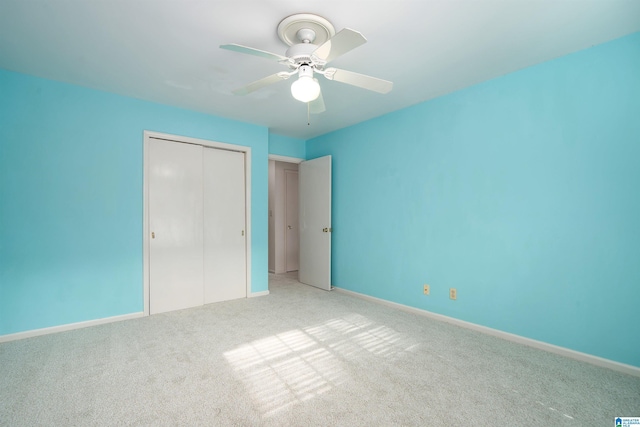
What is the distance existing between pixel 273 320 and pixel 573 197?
9.69ft

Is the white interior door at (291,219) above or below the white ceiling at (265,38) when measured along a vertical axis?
below

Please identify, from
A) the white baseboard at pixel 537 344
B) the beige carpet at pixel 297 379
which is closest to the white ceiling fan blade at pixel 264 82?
the beige carpet at pixel 297 379

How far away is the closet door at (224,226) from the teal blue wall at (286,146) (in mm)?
704

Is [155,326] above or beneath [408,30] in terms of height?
beneath

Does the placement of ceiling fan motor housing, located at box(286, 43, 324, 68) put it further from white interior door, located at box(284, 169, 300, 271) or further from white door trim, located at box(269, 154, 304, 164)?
white interior door, located at box(284, 169, 300, 271)

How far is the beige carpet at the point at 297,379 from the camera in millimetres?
1680

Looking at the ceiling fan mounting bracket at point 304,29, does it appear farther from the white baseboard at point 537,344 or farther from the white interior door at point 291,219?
the white interior door at point 291,219

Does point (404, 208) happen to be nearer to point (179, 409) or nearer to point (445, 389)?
point (445, 389)

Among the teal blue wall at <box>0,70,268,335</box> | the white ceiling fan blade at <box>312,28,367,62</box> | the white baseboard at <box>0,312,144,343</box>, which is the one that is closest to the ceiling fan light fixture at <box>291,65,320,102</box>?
the white ceiling fan blade at <box>312,28,367,62</box>

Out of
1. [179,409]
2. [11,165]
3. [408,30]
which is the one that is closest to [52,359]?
[179,409]

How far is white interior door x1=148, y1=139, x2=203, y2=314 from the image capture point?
11.3 feet

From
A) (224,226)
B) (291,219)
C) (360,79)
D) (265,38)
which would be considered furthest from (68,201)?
(291,219)

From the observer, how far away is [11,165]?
268cm

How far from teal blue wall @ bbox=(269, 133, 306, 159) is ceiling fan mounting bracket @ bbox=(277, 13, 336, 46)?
2.60 meters
